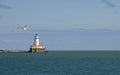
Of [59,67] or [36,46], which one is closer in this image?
[59,67]

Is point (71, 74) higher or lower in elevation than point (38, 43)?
lower

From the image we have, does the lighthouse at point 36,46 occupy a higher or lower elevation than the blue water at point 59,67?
higher

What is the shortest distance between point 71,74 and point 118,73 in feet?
27.4

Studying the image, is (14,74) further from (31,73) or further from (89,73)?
(89,73)

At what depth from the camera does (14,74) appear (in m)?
73.4

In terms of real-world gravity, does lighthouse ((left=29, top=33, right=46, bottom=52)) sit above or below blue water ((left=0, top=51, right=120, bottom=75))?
above

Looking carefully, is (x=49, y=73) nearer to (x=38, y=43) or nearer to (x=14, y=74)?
(x=14, y=74)

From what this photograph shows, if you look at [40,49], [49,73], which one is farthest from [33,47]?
[49,73]

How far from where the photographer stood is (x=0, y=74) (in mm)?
72375

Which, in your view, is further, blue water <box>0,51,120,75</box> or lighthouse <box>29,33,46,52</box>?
lighthouse <box>29,33,46,52</box>

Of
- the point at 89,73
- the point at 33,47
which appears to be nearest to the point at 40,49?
the point at 33,47

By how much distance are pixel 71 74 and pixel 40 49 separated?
124 m

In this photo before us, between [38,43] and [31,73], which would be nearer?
[31,73]

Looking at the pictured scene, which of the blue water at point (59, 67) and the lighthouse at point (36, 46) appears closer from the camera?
the blue water at point (59, 67)
